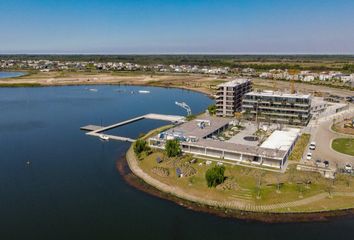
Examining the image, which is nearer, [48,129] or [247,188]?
[247,188]

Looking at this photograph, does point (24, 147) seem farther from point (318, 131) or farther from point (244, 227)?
point (318, 131)

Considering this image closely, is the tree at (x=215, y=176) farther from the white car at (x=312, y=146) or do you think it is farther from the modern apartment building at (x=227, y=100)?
the modern apartment building at (x=227, y=100)

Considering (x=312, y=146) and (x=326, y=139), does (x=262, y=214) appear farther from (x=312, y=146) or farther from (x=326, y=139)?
(x=326, y=139)

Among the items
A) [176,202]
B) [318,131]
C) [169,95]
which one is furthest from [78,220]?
[169,95]

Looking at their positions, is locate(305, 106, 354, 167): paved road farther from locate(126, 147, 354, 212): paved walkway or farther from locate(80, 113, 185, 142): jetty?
locate(80, 113, 185, 142): jetty

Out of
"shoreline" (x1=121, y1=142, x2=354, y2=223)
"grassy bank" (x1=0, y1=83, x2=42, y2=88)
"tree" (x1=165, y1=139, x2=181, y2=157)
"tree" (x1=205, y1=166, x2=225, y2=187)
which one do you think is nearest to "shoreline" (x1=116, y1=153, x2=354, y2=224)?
"shoreline" (x1=121, y1=142, x2=354, y2=223)

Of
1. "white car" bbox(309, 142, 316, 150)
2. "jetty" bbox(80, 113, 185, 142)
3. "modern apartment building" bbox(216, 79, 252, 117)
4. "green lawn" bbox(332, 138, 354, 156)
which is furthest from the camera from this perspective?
"modern apartment building" bbox(216, 79, 252, 117)
